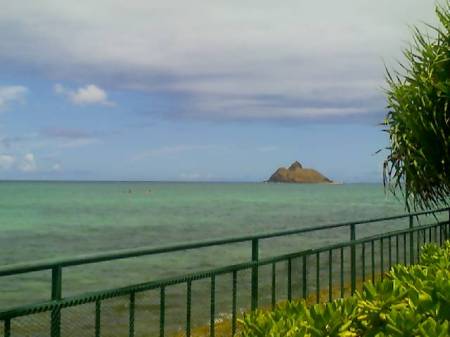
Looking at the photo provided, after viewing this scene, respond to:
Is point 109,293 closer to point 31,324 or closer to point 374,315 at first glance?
point 31,324

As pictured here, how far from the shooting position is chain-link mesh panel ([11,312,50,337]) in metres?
4.32

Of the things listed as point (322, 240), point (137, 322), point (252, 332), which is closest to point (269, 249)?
point (322, 240)

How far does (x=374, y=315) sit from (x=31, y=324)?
2.20 meters

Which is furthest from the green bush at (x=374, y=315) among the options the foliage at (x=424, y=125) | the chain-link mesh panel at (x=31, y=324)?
the foliage at (x=424, y=125)

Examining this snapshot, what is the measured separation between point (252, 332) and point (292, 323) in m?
0.18

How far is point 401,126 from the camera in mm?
13602

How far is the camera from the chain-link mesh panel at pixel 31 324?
432 cm

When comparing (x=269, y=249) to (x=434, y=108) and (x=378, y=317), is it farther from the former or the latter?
A: (x=378, y=317)

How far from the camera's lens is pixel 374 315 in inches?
141

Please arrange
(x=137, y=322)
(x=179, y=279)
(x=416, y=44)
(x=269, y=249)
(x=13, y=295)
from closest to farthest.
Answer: (x=179, y=279)
(x=416, y=44)
(x=137, y=322)
(x=13, y=295)
(x=269, y=249)

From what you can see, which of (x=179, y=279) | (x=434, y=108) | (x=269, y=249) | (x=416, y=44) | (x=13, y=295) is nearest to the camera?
(x=179, y=279)

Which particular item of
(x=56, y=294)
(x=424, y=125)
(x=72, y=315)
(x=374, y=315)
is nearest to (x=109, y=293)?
(x=56, y=294)

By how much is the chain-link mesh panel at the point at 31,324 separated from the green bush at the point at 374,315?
1.47 m

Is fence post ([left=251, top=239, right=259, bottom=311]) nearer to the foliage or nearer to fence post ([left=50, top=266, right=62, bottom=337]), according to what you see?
fence post ([left=50, top=266, right=62, bottom=337])
